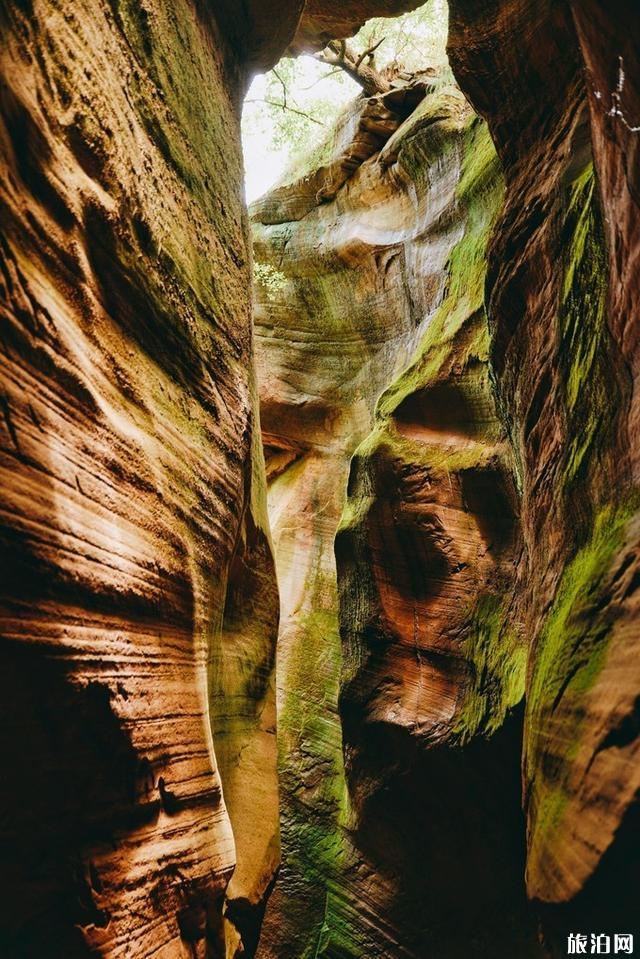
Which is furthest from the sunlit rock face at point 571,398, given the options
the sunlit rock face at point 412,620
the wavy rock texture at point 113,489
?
the wavy rock texture at point 113,489

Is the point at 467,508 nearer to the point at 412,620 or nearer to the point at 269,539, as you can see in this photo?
the point at 412,620

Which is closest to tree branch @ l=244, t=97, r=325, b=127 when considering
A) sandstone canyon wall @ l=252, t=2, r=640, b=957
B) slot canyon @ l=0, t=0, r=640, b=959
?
sandstone canyon wall @ l=252, t=2, r=640, b=957

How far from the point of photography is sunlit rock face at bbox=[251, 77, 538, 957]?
7.33 meters

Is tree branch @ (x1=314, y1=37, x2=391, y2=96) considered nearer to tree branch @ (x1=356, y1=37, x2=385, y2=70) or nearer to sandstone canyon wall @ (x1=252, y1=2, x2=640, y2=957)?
tree branch @ (x1=356, y1=37, x2=385, y2=70)

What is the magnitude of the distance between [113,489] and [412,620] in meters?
5.68

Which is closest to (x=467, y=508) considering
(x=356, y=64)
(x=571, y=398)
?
(x=571, y=398)

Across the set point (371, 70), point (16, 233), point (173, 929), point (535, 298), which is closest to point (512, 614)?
point (535, 298)

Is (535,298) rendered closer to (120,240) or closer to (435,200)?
(120,240)

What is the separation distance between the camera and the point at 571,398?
14.7 feet

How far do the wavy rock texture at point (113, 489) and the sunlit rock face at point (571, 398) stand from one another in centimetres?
197

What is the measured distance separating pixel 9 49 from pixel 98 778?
10.4 feet

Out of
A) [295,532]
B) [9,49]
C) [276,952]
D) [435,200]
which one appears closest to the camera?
[9,49]

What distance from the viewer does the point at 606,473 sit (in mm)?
3824

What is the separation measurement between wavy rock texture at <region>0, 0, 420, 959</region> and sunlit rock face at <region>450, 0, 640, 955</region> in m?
1.97
